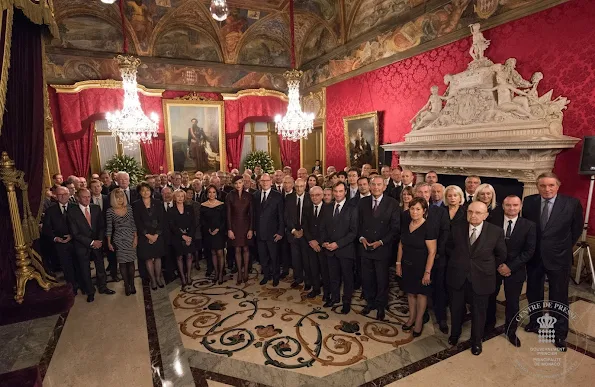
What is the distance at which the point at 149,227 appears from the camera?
497 cm

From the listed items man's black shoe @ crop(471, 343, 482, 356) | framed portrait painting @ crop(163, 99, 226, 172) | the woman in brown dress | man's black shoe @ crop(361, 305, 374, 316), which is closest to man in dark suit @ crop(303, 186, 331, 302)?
man's black shoe @ crop(361, 305, 374, 316)

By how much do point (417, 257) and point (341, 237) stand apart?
1006mm

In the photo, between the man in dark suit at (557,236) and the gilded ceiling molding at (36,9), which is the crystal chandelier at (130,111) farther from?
the man in dark suit at (557,236)

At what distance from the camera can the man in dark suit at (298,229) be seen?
189 inches

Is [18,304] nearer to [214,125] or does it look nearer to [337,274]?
[337,274]

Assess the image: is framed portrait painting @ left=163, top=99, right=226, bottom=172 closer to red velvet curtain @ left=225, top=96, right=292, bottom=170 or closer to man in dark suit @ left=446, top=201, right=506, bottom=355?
red velvet curtain @ left=225, top=96, right=292, bottom=170

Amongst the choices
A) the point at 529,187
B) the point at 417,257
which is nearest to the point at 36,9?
the point at 417,257

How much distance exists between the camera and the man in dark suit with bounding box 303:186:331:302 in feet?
14.6

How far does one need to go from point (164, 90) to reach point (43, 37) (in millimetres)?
7776

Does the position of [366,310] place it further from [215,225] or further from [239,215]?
[215,225]

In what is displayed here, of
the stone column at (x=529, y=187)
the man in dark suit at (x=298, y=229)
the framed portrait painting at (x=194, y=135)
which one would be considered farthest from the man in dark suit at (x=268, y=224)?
the framed portrait painting at (x=194, y=135)

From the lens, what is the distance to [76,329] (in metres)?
4.04

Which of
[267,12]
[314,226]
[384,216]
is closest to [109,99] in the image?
[267,12]

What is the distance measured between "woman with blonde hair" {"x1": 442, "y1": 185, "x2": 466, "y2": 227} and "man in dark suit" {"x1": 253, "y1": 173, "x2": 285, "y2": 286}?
253cm
